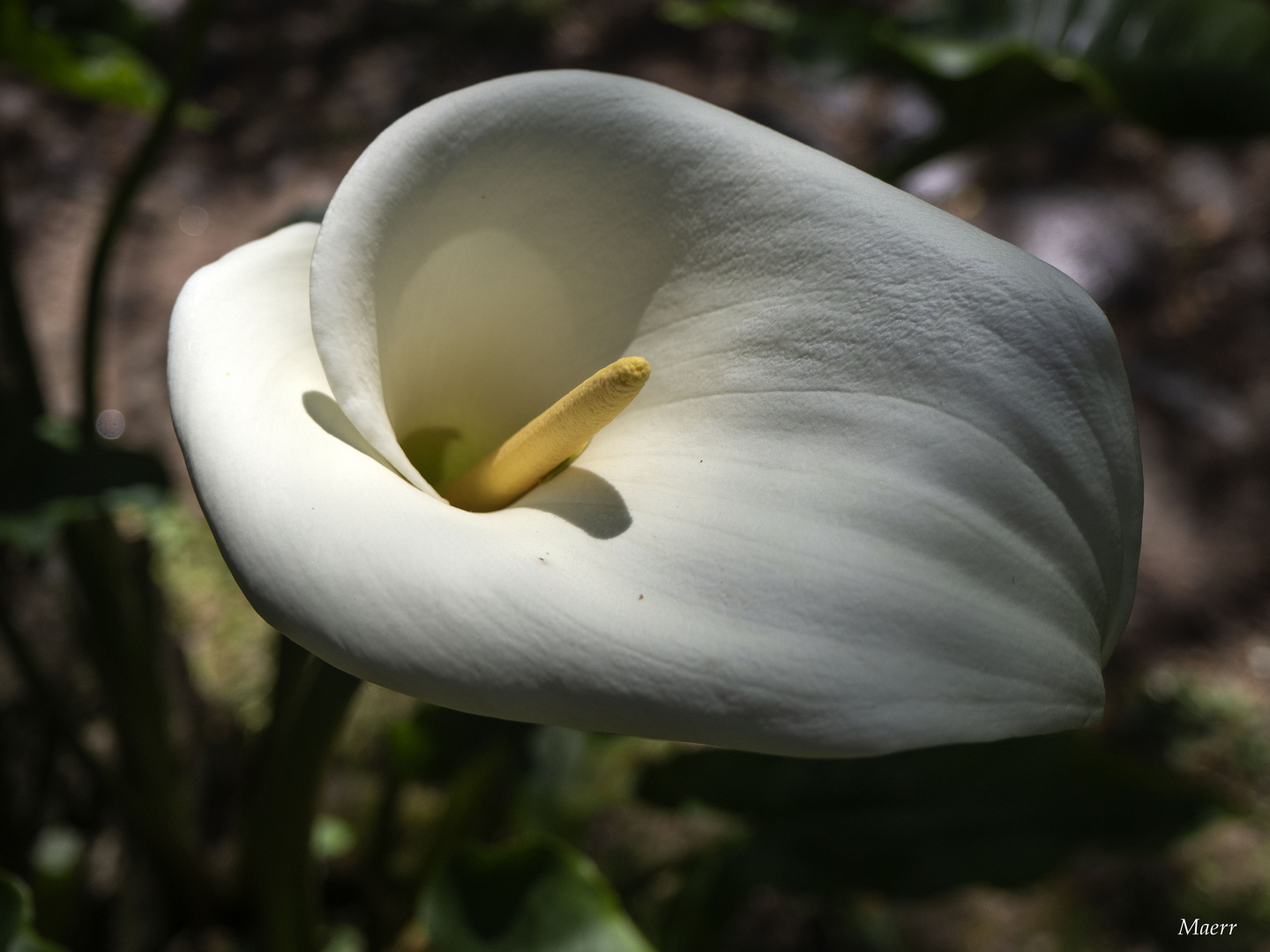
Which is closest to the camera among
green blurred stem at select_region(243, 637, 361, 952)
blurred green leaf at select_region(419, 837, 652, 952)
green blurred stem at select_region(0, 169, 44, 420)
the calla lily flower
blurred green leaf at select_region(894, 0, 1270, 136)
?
the calla lily flower

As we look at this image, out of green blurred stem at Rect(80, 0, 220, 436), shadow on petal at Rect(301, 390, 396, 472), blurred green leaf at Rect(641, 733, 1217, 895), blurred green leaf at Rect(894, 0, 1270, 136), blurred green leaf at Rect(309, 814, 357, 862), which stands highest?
blurred green leaf at Rect(894, 0, 1270, 136)

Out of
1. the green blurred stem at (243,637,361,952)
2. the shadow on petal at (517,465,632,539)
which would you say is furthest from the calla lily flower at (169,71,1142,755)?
the green blurred stem at (243,637,361,952)

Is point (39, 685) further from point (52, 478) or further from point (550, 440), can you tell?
point (550, 440)

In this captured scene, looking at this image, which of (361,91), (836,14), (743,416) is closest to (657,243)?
(743,416)

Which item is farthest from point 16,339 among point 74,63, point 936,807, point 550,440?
point 936,807

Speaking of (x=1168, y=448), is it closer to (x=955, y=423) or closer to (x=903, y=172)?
(x=903, y=172)

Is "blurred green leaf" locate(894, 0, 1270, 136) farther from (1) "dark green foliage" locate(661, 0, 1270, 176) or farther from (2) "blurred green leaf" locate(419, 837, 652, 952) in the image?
(2) "blurred green leaf" locate(419, 837, 652, 952)

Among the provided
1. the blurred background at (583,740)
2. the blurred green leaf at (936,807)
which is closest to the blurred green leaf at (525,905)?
the blurred background at (583,740)
